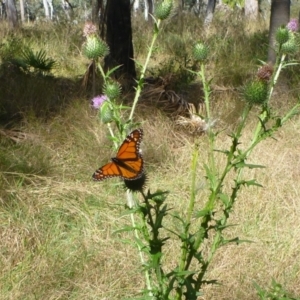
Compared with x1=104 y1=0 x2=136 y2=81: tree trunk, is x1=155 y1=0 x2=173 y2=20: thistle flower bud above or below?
above

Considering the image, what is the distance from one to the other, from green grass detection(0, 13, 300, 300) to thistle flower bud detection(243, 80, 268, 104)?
66 cm

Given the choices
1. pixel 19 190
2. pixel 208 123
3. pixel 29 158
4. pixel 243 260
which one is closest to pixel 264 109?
pixel 208 123

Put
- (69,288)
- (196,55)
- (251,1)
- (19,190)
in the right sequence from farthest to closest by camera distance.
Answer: (251,1), (19,190), (69,288), (196,55)

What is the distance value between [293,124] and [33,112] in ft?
7.61

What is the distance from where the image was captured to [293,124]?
512 centimetres

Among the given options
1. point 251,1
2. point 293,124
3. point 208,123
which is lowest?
point 251,1

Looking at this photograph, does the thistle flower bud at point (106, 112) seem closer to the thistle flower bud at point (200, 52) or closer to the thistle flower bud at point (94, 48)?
the thistle flower bud at point (94, 48)

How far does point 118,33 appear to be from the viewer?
251 inches

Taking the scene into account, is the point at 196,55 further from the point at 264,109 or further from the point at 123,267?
the point at 123,267

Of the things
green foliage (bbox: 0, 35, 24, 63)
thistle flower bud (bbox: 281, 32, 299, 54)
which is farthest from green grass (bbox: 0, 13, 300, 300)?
green foliage (bbox: 0, 35, 24, 63)

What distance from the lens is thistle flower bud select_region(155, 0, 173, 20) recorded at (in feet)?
7.01

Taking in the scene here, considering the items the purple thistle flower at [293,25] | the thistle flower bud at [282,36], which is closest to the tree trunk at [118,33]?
the purple thistle flower at [293,25]

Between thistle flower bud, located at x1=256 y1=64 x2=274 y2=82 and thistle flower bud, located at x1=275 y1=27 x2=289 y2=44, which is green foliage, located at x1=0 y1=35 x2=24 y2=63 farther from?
thistle flower bud, located at x1=256 y1=64 x2=274 y2=82

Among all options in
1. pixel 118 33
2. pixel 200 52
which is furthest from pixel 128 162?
pixel 118 33
